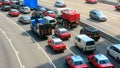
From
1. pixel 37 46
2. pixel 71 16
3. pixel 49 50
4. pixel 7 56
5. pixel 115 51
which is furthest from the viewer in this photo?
pixel 71 16

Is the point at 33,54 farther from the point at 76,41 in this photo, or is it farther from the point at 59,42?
the point at 76,41

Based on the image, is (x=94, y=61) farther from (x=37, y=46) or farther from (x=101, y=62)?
(x=37, y=46)

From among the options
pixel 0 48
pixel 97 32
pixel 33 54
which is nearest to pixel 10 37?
pixel 0 48

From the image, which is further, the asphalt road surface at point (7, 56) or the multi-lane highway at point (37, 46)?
the multi-lane highway at point (37, 46)

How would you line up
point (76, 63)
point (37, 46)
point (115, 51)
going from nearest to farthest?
1. point (76, 63)
2. point (115, 51)
3. point (37, 46)

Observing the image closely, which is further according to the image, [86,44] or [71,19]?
[71,19]

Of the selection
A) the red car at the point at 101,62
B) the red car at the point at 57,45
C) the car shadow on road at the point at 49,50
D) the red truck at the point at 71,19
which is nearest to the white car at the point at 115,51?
the red car at the point at 101,62

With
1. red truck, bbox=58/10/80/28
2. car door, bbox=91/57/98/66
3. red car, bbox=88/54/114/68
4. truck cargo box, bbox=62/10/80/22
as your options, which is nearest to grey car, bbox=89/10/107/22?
red truck, bbox=58/10/80/28

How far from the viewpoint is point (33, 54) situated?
1593 inches

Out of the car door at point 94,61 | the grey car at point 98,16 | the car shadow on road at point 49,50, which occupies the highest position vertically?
the car door at point 94,61

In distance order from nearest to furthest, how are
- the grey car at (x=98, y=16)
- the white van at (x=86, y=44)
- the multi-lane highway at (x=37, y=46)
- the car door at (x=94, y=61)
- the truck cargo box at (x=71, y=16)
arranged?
1. the car door at (x=94, y=61)
2. the multi-lane highway at (x=37, y=46)
3. the white van at (x=86, y=44)
4. the truck cargo box at (x=71, y=16)
5. the grey car at (x=98, y=16)

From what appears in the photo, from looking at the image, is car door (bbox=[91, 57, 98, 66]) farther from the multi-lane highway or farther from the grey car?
the grey car

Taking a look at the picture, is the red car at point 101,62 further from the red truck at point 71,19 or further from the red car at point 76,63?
the red truck at point 71,19

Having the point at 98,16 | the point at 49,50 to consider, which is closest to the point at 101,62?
the point at 49,50
